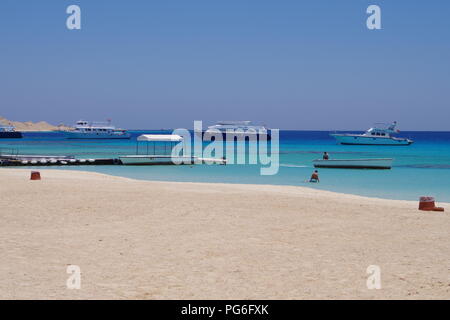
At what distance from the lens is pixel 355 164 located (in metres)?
48.6

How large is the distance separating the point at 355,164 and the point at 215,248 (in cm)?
3934

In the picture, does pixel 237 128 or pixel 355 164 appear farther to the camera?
pixel 237 128

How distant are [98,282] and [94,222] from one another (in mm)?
5630

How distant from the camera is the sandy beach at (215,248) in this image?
8062 mm

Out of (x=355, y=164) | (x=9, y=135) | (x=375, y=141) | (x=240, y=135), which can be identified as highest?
(x=9, y=135)

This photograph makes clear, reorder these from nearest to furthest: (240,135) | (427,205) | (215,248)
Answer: (215,248) < (427,205) < (240,135)

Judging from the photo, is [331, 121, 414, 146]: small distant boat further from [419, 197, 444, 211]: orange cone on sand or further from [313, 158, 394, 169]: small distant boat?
[419, 197, 444, 211]: orange cone on sand

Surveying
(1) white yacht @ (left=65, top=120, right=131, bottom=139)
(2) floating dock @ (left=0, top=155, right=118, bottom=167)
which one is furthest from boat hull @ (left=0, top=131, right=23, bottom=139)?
(2) floating dock @ (left=0, top=155, right=118, bottom=167)

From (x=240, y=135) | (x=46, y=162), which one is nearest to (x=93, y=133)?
(x=240, y=135)

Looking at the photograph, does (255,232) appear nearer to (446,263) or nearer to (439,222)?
(446,263)

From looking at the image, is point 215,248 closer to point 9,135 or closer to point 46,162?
point 46,162

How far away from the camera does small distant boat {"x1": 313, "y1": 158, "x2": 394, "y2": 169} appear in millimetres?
48406

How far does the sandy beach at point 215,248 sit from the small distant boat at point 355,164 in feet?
101

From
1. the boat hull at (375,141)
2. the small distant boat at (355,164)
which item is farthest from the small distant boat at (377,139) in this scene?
the small distant boat at (355,164)
